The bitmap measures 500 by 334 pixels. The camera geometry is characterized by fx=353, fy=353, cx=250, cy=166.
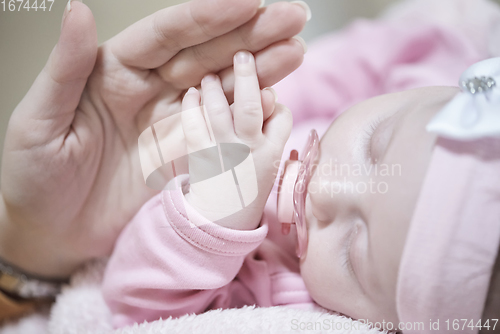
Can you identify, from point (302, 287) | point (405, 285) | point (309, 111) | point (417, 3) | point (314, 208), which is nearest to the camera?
point (405, 285)

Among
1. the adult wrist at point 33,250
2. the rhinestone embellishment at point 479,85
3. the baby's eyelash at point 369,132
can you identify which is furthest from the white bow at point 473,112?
the adult wrist at point 33,250

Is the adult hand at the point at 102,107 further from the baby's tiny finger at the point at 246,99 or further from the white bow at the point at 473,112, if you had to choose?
the white bow at the point at 473,112

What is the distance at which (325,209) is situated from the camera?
521 mm

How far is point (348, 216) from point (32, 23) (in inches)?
20.6

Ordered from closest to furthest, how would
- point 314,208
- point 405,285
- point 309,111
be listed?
point 405,285
point 314,208
point 309,111

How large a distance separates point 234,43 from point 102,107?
0.84ft

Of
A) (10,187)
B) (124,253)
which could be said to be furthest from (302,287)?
(10,187)

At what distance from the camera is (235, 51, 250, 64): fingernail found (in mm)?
505

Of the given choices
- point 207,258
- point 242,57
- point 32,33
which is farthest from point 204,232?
point 32,33

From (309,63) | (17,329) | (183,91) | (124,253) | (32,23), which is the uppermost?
(32,23)

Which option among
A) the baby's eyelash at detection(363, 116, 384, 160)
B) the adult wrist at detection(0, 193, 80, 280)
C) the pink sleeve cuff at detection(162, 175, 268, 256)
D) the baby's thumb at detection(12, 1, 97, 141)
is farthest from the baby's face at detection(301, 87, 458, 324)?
the adult wrist at detection(0, 193, 80, 280)

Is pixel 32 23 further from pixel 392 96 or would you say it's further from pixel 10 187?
pixel 392 96

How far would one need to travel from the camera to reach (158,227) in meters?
0.58

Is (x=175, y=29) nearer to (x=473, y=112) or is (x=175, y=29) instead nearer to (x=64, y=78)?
(x=64, y=78)
